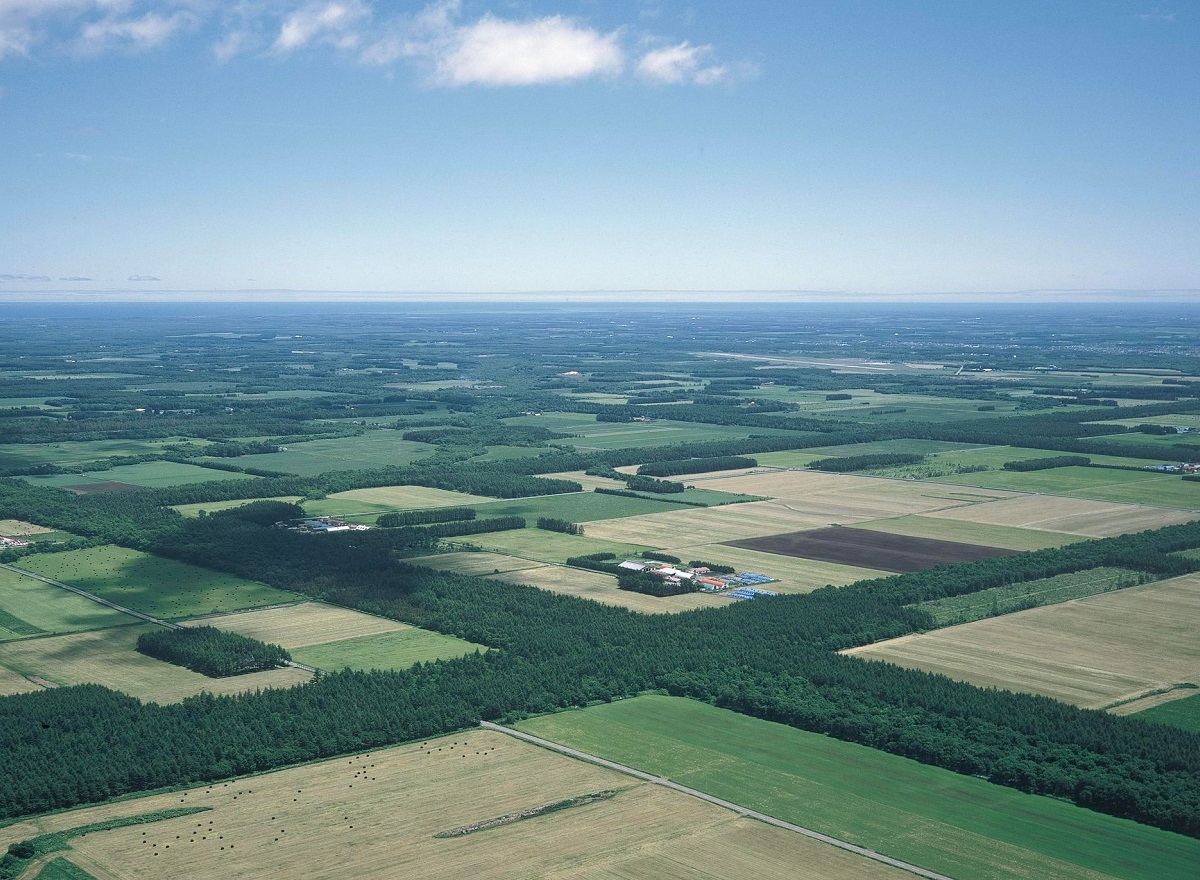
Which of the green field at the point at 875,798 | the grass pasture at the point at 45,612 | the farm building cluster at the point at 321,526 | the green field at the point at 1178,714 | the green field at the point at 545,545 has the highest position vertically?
the green field at the point at 1178,714

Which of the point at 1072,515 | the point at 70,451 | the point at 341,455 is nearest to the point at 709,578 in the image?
the point at 1072,515

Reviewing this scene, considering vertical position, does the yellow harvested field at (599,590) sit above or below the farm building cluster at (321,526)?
below

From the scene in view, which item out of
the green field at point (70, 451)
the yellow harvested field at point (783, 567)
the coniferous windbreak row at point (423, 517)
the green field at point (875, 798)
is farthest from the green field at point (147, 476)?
the green field at point (875, 798)

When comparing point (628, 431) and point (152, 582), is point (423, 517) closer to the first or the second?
point (152, 582)

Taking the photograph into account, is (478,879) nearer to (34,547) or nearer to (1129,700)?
(1129,700)

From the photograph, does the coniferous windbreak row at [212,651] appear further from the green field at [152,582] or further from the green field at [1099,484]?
the green field at [1099,484]

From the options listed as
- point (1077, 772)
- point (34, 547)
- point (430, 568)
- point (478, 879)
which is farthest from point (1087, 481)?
point (478, 879)
